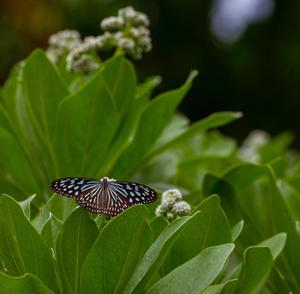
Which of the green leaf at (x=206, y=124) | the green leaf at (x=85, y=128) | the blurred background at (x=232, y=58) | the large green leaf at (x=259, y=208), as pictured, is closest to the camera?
the large green leaf at (x=259, y=208)

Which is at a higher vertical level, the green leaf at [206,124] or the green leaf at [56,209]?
the green leaf at [56,209]

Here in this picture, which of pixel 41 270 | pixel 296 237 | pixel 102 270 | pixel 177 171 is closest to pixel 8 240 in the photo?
pixel 41 270

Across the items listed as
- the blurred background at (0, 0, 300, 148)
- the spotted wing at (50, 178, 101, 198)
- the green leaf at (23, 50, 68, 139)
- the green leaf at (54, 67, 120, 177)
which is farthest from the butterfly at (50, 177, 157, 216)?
the blurred background at (0, 0, 300, 148)

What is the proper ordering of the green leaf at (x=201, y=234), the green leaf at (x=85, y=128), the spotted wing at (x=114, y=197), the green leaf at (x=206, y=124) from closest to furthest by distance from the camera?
the spotted wing at (x=114, y=197)
the green leaf at (x=201, y=234)
the green leaf at (x=85, y=128)
the green leaf at (x=206, y=124)

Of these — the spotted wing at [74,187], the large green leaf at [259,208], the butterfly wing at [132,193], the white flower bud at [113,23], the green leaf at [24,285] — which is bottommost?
the large green leaf at [259,208]

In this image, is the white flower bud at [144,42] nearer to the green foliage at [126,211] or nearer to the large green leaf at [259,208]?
the green foliage at [126,211]

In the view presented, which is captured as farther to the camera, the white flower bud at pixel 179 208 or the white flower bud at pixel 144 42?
the white flower bud at pixel 144 42

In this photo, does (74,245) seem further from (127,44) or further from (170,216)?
(127,44)

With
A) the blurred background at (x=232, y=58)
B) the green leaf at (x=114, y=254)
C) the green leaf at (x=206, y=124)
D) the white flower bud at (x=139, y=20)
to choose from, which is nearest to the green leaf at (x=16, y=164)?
the green leaf at (x=206, y=124)
